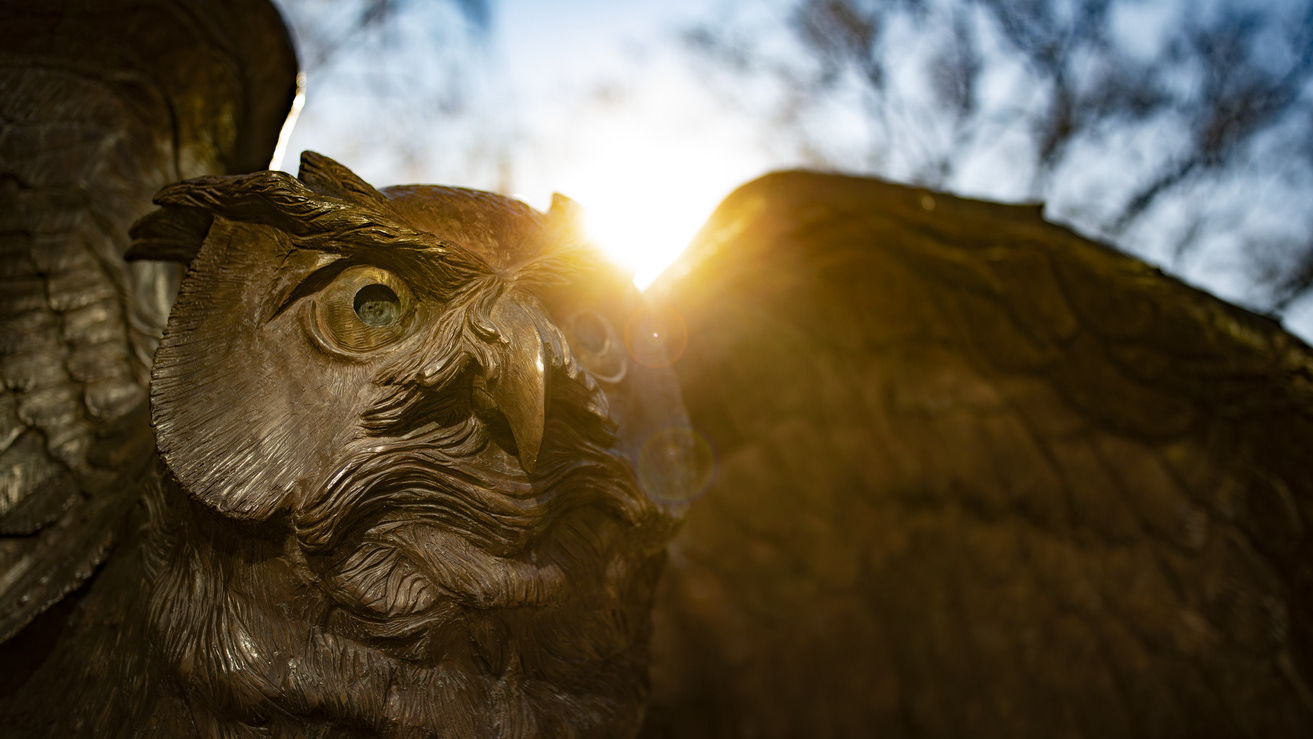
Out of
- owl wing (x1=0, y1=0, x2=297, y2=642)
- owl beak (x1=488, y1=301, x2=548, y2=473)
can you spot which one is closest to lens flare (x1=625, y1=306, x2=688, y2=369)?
owl beak (x1=488, y1=301, x2=548, y2=473)

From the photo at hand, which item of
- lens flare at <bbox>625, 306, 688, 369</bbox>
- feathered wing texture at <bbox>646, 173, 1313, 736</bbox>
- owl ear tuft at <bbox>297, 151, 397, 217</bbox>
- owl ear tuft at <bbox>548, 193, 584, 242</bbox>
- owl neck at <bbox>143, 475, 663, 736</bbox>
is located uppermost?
feathered wing texture at <bbox>646, 173, 1313, 736</bbox>

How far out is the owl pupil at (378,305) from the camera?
0.80 metres

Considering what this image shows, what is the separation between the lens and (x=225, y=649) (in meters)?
0.73

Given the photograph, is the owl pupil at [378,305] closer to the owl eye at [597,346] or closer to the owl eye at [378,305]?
the owl eye at [378,305]

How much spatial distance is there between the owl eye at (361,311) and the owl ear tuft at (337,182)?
0.26 feet

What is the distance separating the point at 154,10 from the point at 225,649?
1.10 metres

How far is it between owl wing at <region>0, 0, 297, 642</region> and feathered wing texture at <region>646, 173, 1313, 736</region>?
3.17 feet

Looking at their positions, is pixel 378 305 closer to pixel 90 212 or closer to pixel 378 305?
pixel 378 305

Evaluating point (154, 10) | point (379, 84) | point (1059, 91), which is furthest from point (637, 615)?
point (1059, 91)

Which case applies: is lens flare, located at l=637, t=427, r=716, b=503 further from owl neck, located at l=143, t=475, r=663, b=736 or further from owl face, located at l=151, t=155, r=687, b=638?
owl neck, located at l=143, t=475, r=663, b=736

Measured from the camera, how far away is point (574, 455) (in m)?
0.83

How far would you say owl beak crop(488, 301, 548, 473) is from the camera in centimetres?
72

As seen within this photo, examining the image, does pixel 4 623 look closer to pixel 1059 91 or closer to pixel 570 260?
pixel 570 260

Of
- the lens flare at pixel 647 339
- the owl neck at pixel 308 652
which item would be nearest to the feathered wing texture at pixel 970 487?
the lens flare at pixel 647 339
